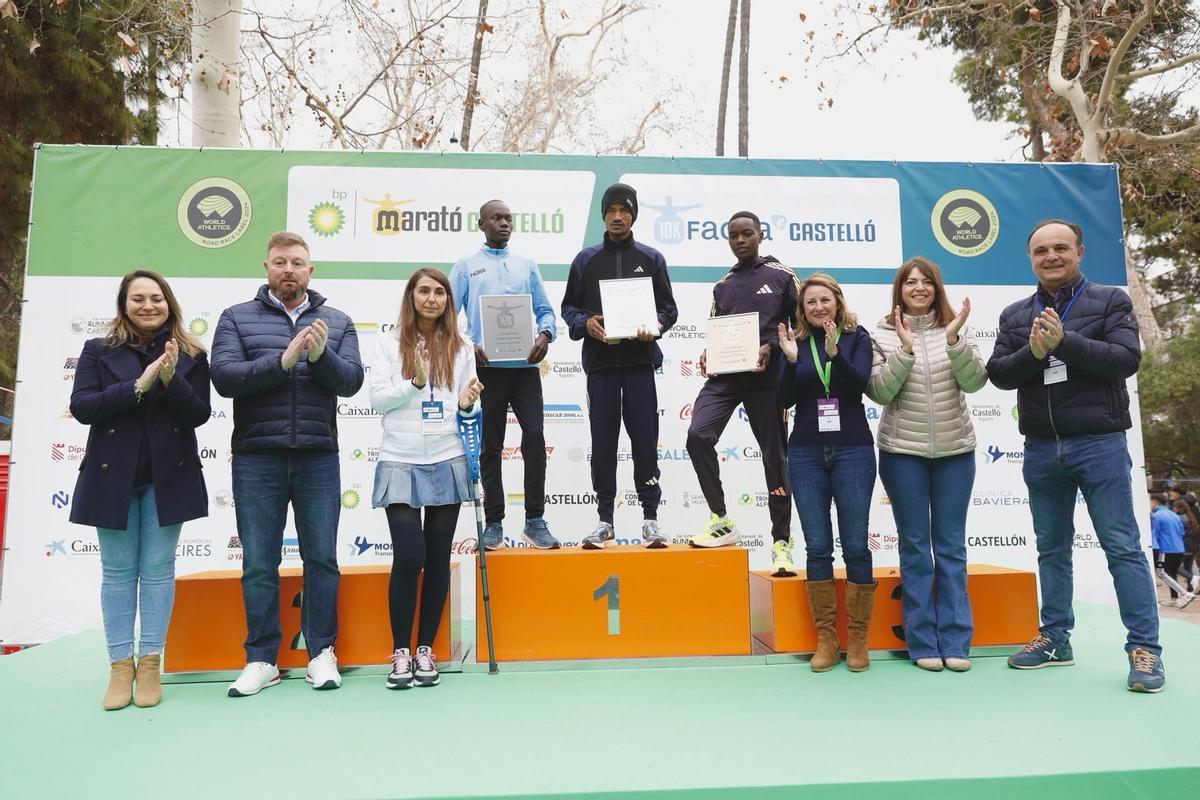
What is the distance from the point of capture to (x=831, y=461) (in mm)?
3312

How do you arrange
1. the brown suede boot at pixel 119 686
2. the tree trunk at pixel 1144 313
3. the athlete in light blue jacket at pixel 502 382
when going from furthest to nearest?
1. the tree trunk at pixel 1144 313
2. the athlete in light blue jacket at pixel 502 382
3. the brown suede boot at pixel 119 686

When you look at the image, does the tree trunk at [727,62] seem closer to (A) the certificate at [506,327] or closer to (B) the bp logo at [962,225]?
(B) the bp logo at [962,225]

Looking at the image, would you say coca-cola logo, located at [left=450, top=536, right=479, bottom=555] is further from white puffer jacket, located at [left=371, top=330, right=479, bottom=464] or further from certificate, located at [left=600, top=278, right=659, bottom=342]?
certificate, located at [left=600, top=278, right=659, bottom=342]

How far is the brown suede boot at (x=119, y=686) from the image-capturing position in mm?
2861

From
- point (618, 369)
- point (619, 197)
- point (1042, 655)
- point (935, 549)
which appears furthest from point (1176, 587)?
point (619, 197)

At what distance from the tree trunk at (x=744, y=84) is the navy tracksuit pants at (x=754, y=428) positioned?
32.2ft

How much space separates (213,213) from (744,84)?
10.2m

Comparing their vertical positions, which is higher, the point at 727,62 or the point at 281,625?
the point at 727,62

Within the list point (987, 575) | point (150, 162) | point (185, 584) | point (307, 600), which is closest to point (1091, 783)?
point (987, 575)

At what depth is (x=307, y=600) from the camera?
3182 millimetres

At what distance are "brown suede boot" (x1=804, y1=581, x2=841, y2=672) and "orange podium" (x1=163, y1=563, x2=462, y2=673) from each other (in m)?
1.65

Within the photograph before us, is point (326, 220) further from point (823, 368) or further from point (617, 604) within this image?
point (823, 368)

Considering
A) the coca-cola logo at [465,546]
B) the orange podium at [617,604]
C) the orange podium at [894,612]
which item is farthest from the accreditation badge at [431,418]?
the coca-cola logo at [465,546]

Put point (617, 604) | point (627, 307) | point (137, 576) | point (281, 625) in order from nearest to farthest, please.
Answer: point (137, 576) → point (281, 625) → point (617, 604) → point (627, 307)
